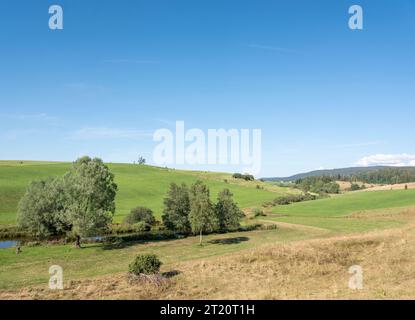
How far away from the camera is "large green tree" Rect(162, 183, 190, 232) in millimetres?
60312

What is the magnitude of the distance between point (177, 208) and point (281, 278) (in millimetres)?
33580

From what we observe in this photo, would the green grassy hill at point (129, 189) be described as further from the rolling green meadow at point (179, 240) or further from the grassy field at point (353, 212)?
the grassy field at point (353, 212)

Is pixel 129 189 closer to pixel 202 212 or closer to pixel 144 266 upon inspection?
pixel 202 212

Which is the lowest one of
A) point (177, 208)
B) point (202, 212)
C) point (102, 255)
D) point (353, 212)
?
point (102, 255)

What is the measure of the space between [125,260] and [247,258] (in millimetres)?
13114

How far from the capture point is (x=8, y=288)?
2759 centimetres

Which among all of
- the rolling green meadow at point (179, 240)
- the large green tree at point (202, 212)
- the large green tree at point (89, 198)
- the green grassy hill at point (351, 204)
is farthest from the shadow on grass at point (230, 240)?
the green grassy hill at point (351, 204)

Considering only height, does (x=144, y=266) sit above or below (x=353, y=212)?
above

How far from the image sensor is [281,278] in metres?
29.1

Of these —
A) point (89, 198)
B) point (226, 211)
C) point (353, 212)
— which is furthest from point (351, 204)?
point (89, 198)

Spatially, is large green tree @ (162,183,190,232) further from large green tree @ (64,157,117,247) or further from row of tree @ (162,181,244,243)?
large green tree @ (64,157,117,247)

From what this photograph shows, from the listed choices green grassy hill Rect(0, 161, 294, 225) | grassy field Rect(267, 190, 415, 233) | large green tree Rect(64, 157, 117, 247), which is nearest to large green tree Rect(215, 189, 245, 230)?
grassy field Rect(267, 190, 415, 233)

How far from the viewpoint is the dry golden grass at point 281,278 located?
23828mm
